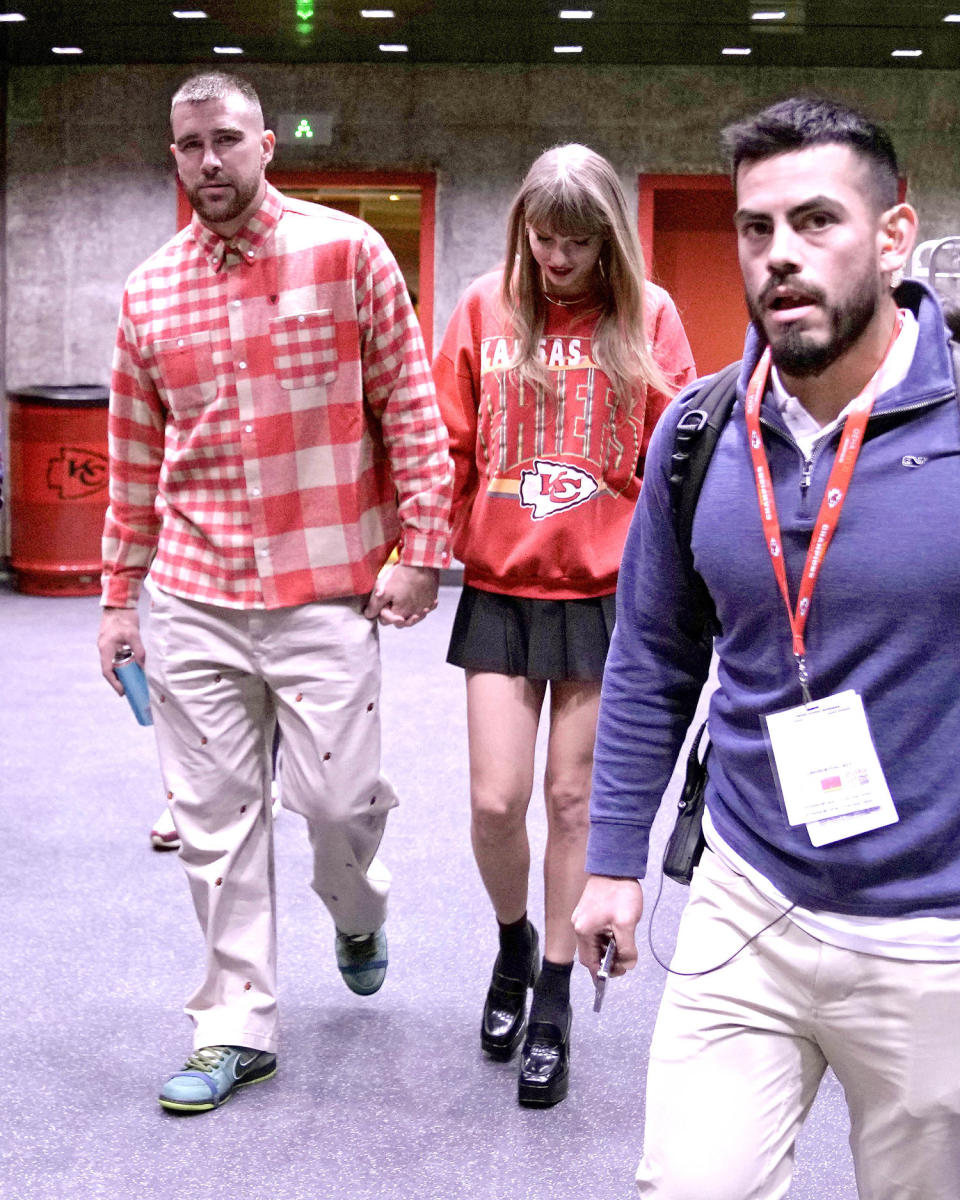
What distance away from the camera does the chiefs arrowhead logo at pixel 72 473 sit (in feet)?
30.2

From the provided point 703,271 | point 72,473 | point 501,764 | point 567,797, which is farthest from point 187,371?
point 703,271

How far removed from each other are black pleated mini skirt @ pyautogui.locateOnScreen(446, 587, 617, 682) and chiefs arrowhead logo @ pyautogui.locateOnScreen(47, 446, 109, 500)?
6670mm

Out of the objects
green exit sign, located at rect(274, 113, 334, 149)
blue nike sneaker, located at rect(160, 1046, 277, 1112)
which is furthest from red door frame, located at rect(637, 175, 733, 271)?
blue nike sneaker, located at rect(160, 1046, 277, 1112)

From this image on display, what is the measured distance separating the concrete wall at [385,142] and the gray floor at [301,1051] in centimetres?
566

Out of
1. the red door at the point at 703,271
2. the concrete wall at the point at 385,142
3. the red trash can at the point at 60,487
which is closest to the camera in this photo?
the red trash can at the point at 60,487

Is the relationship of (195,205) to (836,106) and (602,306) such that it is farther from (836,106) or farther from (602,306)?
(836,106)

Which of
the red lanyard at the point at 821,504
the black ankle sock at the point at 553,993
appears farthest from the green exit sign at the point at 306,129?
the red lanyard at the point at 821,504

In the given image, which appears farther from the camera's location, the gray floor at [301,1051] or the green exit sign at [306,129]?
the green exit sign at [306,129]

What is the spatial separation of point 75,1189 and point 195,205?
165 centimetres

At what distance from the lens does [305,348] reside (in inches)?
111

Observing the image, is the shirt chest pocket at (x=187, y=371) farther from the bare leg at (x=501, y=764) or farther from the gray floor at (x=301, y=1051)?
the gray floor at (x=301, y=1051)

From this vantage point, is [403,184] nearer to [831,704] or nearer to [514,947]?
[514,947]

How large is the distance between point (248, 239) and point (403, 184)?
7.23 metres

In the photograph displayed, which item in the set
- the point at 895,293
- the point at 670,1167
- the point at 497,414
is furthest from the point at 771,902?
the point at 497,414
